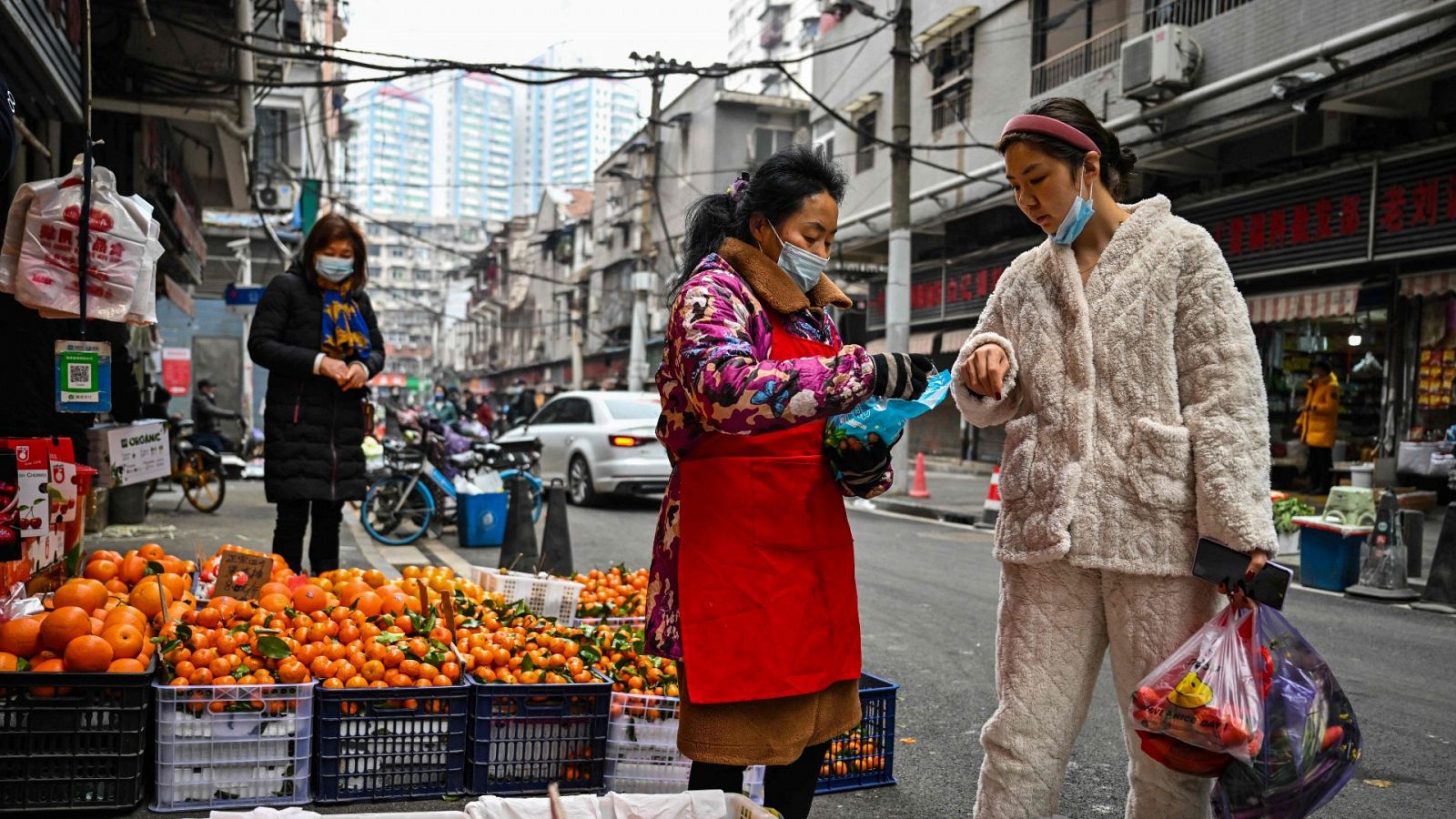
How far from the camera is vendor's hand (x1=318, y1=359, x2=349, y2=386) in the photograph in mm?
4988

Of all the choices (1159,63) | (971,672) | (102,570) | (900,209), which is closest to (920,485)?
(900,209)

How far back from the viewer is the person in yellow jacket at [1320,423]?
1323 centimetres

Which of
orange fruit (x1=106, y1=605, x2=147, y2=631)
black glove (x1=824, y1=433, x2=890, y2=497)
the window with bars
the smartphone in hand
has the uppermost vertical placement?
the window with bars

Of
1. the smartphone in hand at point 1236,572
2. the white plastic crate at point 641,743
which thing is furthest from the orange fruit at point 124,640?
the smartphone in hand at point 1236,572

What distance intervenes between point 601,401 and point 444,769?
1090 centimetres

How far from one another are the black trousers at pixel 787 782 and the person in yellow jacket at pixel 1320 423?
12948 mm

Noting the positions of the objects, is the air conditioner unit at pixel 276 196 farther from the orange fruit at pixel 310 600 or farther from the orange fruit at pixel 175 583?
the orange fruit at pixel 310 600

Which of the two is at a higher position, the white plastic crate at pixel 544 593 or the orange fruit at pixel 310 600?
the orange fruit at pixel 310 600

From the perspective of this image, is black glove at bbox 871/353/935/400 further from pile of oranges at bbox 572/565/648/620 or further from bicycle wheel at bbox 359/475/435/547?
bicycle wheel at bbox 359/475/435/547

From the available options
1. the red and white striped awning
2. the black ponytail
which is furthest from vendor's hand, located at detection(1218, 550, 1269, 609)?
the red and white striped awning

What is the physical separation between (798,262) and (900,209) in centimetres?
1373

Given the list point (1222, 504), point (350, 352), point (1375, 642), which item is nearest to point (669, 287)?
point (1222, 504)

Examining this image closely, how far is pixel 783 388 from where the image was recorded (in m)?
1.99

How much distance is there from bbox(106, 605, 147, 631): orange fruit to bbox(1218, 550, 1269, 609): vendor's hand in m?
3.16
